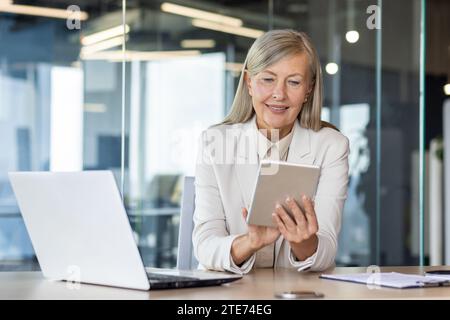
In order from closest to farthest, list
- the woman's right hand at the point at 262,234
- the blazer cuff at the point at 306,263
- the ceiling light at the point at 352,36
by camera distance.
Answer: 1. the woman's right hand at the point at 262,234
2. the blazer cuff at the point at 306,263
3. the ceiling light at the point at 352,36

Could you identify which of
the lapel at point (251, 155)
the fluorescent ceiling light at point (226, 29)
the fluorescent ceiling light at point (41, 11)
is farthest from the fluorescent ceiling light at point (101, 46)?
the lapel at point (251, 155)

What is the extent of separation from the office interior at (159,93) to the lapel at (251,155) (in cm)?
200

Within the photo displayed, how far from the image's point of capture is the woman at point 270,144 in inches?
94.6

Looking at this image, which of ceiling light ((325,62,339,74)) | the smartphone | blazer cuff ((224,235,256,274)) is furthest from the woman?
ceiling light ((325,62,339,74))

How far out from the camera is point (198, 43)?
554 centimetres

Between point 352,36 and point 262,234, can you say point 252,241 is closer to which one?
point 262,234

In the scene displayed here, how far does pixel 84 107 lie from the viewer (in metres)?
5.07

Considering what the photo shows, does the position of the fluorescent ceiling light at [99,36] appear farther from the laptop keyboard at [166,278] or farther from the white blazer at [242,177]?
the laptop keyboard at [166,278]

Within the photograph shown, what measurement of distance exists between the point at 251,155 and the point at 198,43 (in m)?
3.16

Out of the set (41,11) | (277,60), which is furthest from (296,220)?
(41,11)

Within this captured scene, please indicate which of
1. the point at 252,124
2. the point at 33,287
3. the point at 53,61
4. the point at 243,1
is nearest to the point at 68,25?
the point at 53,61

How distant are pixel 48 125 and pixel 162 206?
3.25ft

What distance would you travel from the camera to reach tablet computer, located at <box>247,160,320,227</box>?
1804 mm

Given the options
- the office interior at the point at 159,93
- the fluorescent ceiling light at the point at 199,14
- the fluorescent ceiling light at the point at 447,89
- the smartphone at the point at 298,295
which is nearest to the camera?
the smartphone at the point at 298,295
